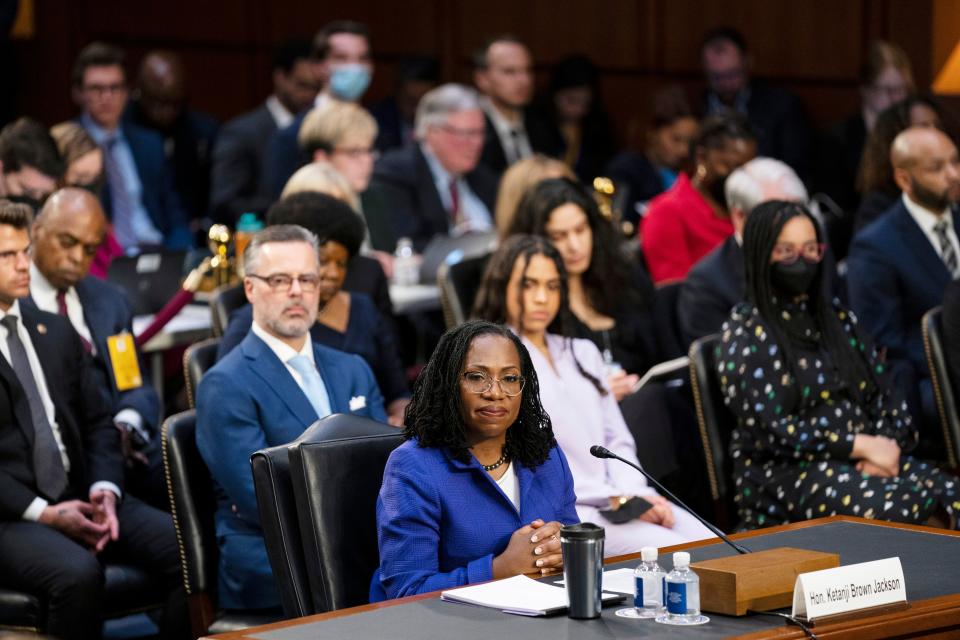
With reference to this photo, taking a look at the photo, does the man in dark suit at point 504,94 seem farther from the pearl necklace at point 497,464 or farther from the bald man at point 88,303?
the pearl necklace at point 497,464

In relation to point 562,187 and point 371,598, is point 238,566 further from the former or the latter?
point 562,187

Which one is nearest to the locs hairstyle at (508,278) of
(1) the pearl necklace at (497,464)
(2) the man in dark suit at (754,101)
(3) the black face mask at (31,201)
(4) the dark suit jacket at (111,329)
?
(4) the dark suit jacket at (111,329)

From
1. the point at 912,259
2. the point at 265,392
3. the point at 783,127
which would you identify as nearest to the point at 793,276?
the point at 912,259

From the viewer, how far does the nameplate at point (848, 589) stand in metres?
2.32

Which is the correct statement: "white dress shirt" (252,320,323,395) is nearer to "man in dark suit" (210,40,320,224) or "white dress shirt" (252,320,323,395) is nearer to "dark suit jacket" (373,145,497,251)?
"dark suit jacket" (373,145,497,251)

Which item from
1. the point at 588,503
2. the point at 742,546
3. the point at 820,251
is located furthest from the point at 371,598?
the point at 820,251

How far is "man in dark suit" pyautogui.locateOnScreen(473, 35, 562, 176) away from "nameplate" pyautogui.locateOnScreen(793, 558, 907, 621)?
18.0 feet

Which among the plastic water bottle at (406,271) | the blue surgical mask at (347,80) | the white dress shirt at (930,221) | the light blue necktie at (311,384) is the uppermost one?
the blue surgical mask at (347,80)

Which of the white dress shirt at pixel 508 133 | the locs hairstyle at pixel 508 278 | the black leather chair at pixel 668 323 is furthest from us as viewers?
the white dress shirt at pixel 508 133

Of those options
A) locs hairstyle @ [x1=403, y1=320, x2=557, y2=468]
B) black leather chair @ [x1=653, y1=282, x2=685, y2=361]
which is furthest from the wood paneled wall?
locs hairstyle @ [x1=403, y1=320, x2=557, y2=468]

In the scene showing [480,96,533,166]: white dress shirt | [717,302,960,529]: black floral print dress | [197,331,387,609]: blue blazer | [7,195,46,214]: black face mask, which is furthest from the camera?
[480,96,533,166]: white dress shirt

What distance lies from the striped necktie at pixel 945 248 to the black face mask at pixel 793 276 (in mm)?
1181

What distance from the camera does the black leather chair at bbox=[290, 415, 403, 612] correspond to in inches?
114

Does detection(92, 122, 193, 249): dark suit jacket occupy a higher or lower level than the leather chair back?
higher
